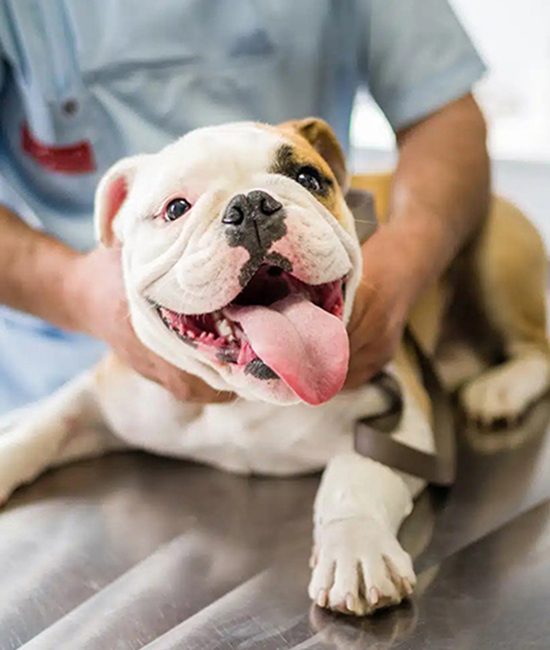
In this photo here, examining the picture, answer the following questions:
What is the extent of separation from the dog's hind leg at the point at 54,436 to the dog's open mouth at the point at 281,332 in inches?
11.6

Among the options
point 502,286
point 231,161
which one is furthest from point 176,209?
point 502,286

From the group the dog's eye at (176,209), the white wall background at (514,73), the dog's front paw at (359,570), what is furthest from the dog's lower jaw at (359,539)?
the white wall background at (514,73)

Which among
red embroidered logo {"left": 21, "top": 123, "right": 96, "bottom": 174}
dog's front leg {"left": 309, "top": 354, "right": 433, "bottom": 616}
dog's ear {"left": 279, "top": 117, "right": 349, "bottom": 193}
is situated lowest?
dog's front leg {"left": 309, "top": 354, "right": 433, "bottom": 616}

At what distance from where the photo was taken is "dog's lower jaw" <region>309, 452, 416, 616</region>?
2.72ft

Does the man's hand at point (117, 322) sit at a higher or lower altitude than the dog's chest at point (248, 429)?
higher

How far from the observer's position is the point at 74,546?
38.3 inches

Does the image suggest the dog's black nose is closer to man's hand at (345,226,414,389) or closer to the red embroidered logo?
man's hand at (345,226,414,389)

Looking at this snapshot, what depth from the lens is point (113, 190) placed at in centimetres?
100

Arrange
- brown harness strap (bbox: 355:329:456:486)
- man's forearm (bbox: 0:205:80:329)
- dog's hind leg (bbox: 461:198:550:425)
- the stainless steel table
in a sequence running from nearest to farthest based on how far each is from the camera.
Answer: the stainless steel table, brown harness strap (bbox: 355:329:456:486), man's forearm (bbox: 0:205:80:329), dog's hind leg (bbox: 461:198:550:425)

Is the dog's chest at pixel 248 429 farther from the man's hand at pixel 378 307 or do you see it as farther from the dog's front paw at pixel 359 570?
the dog's front paw at pixel 359 570

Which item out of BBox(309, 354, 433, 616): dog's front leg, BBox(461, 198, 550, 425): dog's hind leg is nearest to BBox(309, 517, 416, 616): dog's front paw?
BBox(309, 354, 433, 616): dog's front leg

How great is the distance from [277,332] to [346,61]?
0.71 metres

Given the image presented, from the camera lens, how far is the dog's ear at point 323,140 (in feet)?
3.36

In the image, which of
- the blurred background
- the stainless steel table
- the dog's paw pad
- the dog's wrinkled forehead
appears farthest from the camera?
the blurred background
